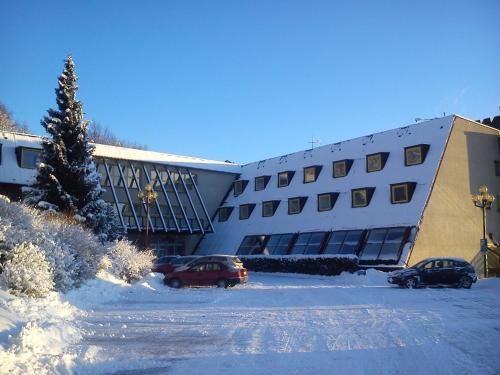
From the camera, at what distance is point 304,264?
33969 millimetres

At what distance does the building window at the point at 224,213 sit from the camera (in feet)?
155

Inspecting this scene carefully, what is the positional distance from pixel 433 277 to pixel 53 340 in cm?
1986

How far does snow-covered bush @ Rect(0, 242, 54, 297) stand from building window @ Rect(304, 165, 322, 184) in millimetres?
29072

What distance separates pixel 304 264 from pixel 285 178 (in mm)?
12003

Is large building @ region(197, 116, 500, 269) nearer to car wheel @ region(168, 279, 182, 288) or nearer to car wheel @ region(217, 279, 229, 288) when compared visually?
car wheel @ region(217, 279, 229, 288)

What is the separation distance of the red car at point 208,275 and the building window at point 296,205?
16.6 metres

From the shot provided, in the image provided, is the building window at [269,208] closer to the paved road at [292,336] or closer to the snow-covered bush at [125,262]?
the snow-covered bush at [125,262]

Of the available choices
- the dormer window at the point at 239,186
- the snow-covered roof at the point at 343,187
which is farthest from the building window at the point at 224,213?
the dormer window at the point at 239,186

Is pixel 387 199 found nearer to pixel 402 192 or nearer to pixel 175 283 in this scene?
pixel 402 192

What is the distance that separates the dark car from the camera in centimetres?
2466

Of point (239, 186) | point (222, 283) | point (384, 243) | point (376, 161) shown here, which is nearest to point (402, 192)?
point (384, 243)

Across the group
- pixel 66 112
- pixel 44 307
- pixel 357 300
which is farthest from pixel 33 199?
pixel 357 300

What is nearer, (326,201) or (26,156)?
(26,156)

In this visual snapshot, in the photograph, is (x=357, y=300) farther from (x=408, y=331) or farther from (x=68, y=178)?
(x=68, y=178)
